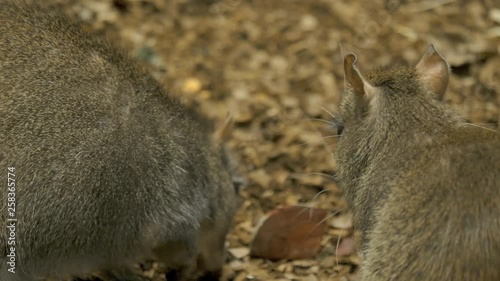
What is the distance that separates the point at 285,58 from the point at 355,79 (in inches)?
122

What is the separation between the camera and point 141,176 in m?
5.47

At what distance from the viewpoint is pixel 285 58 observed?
821 cm

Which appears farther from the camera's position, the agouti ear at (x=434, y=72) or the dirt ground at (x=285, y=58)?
the dirt ground at (x=285, y=58)

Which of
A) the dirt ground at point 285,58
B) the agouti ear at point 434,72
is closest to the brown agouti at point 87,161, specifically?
the dirt ground at point 285,58

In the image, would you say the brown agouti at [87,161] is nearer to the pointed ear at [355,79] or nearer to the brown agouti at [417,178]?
the brown agouti at [417,178]

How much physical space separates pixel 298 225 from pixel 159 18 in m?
3.02

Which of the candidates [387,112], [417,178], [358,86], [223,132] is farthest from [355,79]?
[223,132]

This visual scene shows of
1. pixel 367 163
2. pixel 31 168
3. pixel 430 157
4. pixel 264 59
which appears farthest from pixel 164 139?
pixel 264 59

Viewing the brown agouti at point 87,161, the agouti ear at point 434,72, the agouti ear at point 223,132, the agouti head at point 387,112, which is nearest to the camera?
the agouti head at point 387,112

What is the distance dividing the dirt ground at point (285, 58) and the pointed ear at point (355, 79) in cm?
166

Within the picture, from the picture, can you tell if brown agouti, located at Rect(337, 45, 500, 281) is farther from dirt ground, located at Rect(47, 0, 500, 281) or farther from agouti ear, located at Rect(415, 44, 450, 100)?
dirt ground, located at Rect(47, 0, 500, 281)

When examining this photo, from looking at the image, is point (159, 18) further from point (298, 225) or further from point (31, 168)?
point (31, 168)

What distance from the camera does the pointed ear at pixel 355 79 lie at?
5082 mm

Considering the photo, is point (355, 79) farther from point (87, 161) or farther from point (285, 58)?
point (285, 58)
